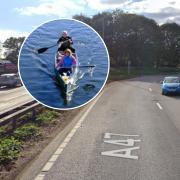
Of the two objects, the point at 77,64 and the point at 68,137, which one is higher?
the point at 77,64

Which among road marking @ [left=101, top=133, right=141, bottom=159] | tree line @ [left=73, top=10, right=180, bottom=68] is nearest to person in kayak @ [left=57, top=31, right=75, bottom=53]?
road marking @ [left=101, top=133, right=141, bottom=159]

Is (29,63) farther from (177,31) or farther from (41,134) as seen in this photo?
(177,31)

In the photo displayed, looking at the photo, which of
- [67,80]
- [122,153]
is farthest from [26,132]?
[67,80]

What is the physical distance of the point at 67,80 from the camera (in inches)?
103

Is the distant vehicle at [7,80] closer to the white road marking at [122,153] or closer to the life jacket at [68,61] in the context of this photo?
the white road marking at [122,153]

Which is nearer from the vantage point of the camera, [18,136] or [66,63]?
[66,63]

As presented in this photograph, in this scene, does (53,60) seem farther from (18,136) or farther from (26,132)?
(26,132)

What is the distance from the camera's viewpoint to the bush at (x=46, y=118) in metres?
13.3

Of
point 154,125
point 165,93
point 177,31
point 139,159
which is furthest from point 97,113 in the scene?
point 177,31

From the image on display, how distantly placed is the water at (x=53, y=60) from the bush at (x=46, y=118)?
35.0ft

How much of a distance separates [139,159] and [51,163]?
177 centimetres

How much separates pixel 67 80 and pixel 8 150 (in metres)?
6.15

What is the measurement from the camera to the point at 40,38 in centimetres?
258

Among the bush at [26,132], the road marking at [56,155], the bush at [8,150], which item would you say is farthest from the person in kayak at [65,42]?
the bush at [26,132]
